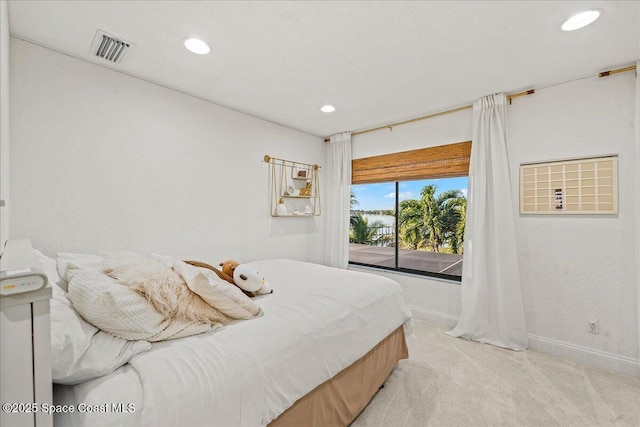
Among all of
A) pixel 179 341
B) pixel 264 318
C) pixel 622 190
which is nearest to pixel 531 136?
pixel 622 190

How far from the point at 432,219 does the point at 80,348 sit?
11.7 ft

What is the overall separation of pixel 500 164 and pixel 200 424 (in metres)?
3.13

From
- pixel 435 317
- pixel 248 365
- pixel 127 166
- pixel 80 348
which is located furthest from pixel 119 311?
pixel 435 317

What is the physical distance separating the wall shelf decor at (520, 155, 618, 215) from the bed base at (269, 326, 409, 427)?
192 cm

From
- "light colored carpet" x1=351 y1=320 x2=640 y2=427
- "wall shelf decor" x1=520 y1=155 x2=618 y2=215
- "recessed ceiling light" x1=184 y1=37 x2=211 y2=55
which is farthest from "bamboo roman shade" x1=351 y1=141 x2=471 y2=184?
"recessed ceiling light" x1=184 y1=37 x2=211 y2=55

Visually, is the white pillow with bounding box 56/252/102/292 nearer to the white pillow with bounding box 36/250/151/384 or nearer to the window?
the white pillow with bounding box 36/250/151/384

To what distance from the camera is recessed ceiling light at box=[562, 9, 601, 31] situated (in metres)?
1.67

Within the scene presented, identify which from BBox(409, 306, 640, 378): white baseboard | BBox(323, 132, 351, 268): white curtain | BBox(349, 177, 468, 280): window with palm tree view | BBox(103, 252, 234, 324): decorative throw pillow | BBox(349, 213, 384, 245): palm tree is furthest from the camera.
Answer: BBox(349, 213, 384, 245): palm tree

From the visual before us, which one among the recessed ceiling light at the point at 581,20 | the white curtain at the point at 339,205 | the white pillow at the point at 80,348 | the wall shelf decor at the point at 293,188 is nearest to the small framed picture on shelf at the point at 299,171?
the wall shelf decor at the point at 293,188

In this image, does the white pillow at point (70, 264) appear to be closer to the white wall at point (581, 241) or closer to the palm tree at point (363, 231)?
the palm tree at point (363, 231)

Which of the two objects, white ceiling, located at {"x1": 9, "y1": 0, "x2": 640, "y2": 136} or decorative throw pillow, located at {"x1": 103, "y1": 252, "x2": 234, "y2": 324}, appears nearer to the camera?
decorative throw pillow, located at {"x1": 103, "y1": 252, "x2": 234, "y2": 324}

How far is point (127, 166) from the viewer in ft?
7.89

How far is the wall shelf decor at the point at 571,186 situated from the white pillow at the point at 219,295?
2791mm

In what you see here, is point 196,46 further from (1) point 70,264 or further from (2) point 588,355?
(2) point 588,355
